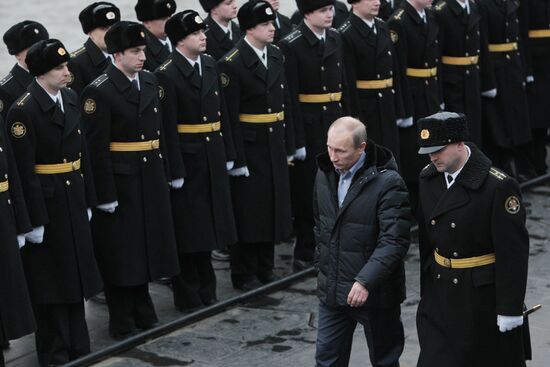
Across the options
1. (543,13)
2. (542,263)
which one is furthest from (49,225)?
(543,13)

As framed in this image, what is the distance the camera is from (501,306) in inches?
293

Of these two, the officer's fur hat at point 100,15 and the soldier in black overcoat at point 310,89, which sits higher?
→ the officer's fur hat at point 100,15

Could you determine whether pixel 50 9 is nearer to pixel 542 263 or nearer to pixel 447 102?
pixel 447 102

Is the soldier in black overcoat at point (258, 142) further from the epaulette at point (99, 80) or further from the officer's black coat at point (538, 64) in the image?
the officer's black coat at point (538, 64)

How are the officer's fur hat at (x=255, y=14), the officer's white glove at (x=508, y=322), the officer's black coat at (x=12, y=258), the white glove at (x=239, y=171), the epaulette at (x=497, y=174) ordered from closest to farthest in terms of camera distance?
the officer's white glove at (x=508, y=322), the epaulette at (x=497, y=174), the officer's black coat at (x=12, y=258), the officer's fur hat at (x=255, y=14), the white glove at (x=239, y=171)

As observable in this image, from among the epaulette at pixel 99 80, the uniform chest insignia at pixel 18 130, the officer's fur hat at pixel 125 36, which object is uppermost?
the officer's fur hat at pixel 125 36

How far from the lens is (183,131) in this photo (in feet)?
34.4

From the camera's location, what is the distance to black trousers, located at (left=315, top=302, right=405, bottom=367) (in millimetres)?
8039

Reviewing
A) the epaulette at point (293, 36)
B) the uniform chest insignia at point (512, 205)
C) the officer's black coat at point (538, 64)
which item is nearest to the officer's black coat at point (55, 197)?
the epaulette at point (293, 36)

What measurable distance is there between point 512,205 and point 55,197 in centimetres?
325

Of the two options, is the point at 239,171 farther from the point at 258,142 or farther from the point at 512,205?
the point at 512,205

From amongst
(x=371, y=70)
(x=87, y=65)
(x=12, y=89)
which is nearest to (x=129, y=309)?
(x=12, y=89)

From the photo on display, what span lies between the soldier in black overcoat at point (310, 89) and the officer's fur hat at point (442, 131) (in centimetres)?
376

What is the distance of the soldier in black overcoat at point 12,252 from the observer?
29.1 ft
